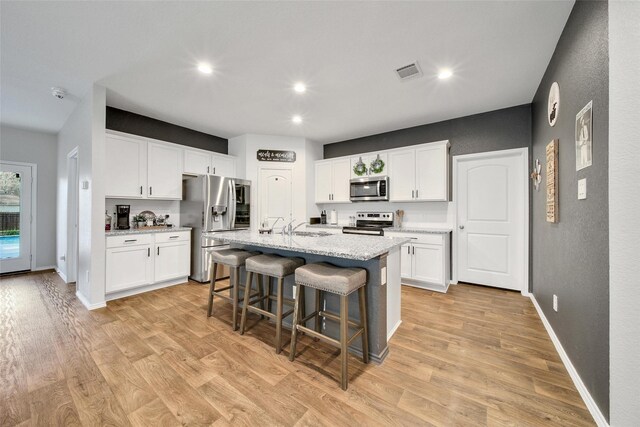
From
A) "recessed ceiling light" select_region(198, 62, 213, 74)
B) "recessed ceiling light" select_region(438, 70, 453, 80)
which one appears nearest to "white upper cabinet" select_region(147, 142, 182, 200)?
"recessed ceiling light" select_region(198, 62, 213, 74)

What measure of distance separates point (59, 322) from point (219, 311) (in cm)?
158

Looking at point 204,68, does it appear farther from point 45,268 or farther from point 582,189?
point 45,268

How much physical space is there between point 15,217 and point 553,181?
7.91 meters

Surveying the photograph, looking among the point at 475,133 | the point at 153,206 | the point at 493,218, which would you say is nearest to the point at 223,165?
the point at 153,206

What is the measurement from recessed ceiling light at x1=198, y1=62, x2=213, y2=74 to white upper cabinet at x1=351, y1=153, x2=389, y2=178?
284 cm

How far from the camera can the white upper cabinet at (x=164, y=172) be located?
3855 millimetres

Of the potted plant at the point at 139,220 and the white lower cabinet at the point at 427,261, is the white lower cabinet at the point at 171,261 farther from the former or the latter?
the white lower cabinet at the point at 427,261

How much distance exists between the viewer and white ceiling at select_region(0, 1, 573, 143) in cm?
189

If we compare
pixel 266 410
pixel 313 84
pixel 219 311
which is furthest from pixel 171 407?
pixel 313 84

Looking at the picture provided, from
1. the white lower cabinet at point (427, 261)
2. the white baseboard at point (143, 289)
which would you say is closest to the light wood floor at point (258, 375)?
the white baseboard at point (143, 289)

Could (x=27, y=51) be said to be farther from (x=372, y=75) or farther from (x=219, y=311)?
(x=372, y=75)

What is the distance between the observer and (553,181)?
2223 millimetres

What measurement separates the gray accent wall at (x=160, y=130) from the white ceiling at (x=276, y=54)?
22 centimetres

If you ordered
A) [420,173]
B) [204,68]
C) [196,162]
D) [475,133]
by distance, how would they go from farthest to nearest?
[196,162], [420,173], [475,133], [204,68]
